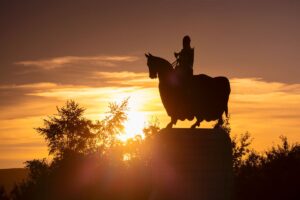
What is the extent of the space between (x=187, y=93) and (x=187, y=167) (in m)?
2.38

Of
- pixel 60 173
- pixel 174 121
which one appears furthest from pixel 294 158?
pixel 174 121

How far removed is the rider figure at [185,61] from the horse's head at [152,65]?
72 cm

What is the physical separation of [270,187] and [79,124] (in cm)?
2797

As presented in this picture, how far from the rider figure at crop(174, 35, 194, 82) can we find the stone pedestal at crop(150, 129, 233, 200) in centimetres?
181

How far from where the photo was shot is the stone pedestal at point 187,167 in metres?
18.4

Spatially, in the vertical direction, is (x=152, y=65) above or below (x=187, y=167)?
Result: above

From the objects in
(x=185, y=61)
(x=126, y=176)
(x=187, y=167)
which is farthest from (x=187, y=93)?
(x=126, y=176)

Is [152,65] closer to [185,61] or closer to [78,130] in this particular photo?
[185,61]

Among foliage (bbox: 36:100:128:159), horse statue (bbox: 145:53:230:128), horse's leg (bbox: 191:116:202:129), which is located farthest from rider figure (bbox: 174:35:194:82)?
foliage (bbox: 36:100:128:159)

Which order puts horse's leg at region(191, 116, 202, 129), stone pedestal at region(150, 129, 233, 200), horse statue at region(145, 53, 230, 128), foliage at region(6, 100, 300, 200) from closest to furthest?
stone pedestal at region(150, 129, 233, 200)
horse statue at region(145, 53, 230, 128)
horse's leg at region(191, 116, 202, 129)
foliage at region(6, 100, 300, 200)

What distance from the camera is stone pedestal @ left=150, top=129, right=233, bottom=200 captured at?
1842 centimetres

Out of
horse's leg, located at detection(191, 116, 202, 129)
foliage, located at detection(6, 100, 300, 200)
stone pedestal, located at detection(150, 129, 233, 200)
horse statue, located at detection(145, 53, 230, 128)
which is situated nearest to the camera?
stone pedestal, located at detection(150, 129, 233, 200)

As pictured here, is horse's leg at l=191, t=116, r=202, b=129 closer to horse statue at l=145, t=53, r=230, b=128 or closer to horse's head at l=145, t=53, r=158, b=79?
horse statue at l=145, t=53, r=230, b=128

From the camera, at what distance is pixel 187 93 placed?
18.8 m
